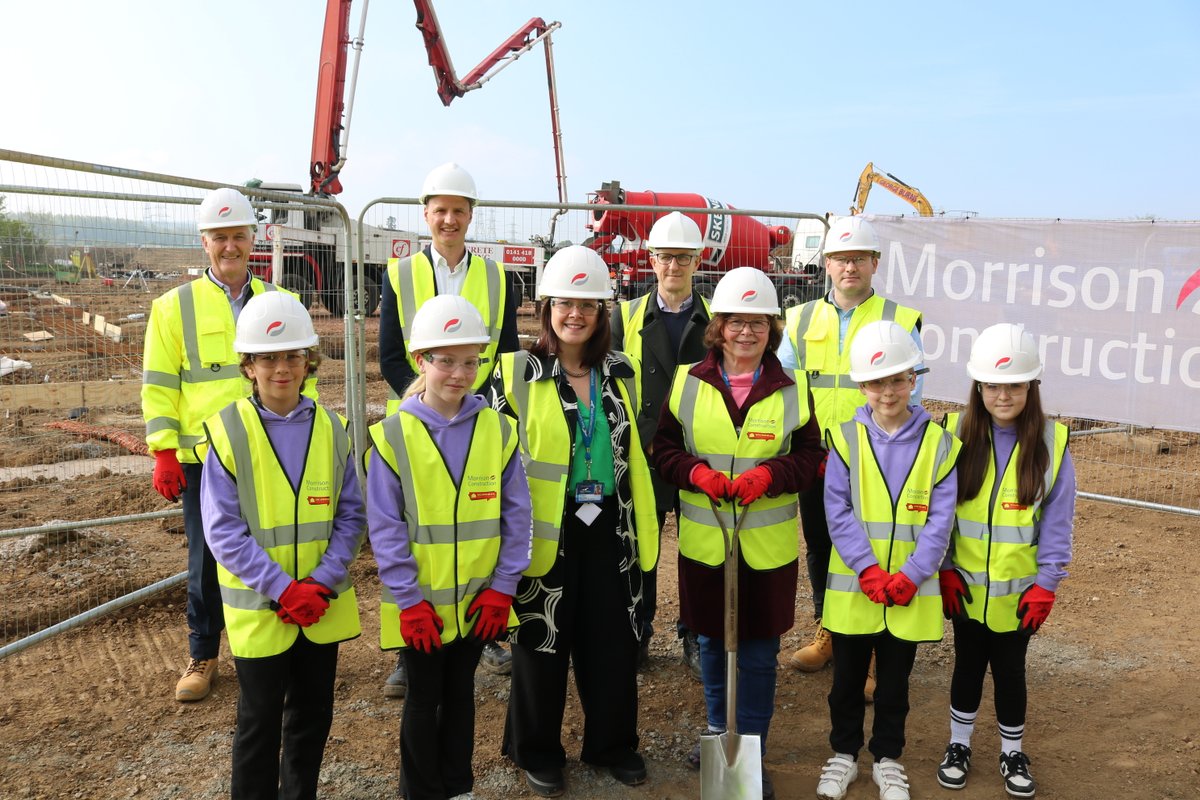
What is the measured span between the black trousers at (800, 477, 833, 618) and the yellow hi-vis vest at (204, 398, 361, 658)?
7.42 ft

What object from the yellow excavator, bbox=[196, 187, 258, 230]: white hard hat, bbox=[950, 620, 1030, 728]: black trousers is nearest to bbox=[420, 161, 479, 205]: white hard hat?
bbox=[196, 187, 258, 230]: white hard hat

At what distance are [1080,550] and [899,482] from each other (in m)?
4.27

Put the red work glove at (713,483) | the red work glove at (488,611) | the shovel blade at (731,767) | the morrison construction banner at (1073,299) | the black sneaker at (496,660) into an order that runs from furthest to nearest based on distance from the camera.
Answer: the morrison construction banner at (1073,299)
the black sneaker at (496,660)
the red work glove at (713,483)
the shovel blade at (731,767)
the red work glove at (488,611)

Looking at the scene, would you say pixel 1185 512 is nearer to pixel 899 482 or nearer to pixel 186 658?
pixel 899 482

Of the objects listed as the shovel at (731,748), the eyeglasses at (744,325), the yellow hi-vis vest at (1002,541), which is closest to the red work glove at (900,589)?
the yellow hi-vis vest at (1002,541)

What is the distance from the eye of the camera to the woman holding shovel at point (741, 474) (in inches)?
142

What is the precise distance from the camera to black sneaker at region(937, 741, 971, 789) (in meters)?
3.76

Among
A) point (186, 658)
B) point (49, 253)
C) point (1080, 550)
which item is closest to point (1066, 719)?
point (1080, 550)

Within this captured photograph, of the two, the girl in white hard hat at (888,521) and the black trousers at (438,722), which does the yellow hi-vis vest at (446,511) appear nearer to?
the black trousers at (438,722)

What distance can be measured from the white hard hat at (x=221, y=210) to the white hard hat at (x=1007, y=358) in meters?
3.11

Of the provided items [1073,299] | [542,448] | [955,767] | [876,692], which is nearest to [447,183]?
[542,448]

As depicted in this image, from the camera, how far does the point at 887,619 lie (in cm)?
354

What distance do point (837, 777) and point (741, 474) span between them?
129 centimetres

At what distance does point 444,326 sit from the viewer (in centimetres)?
316
